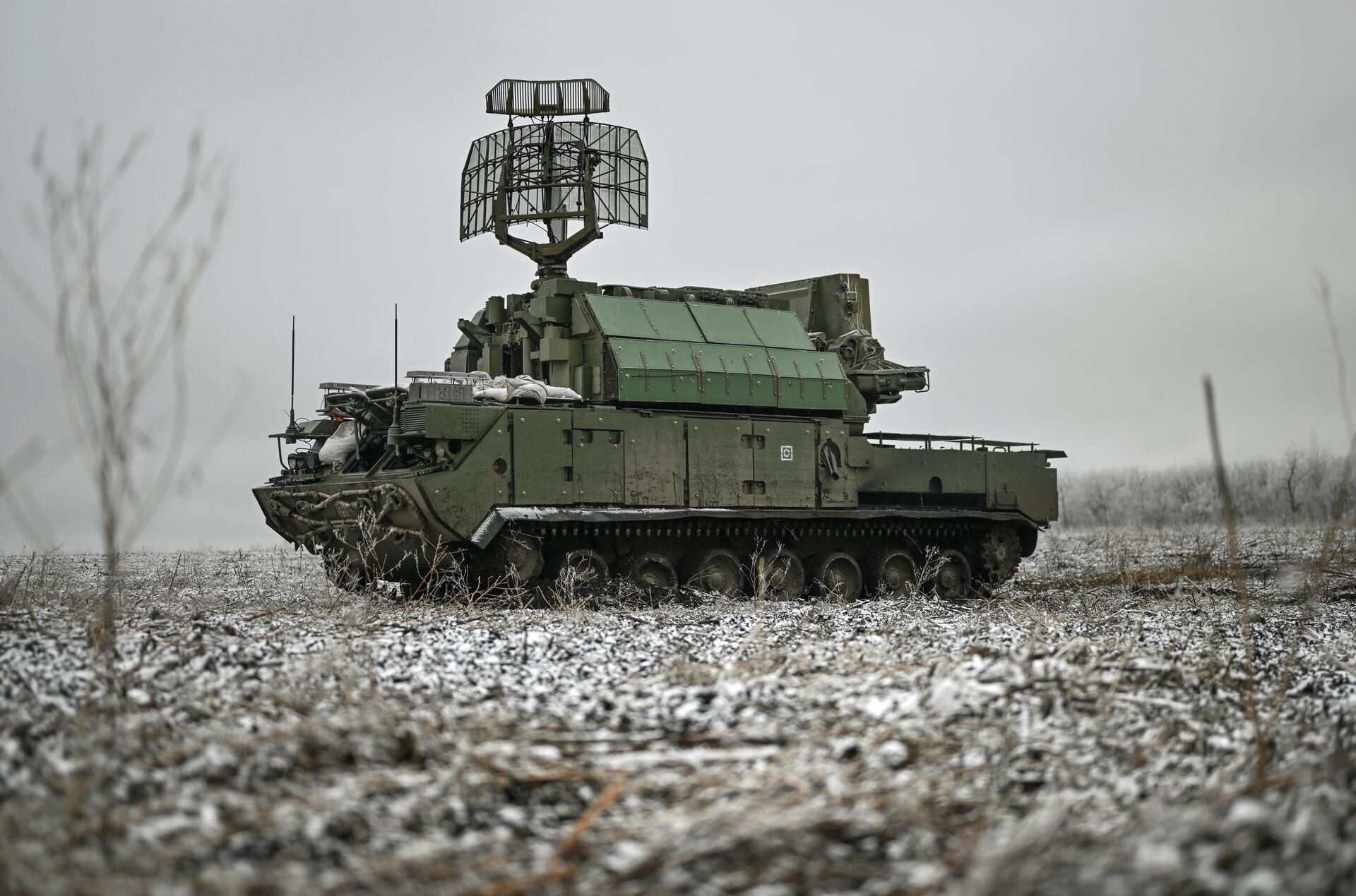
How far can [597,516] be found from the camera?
44.4 feet

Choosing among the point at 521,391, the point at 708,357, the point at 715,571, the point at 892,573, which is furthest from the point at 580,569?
the point at 892,573

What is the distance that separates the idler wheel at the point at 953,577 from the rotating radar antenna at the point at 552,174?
6.05m

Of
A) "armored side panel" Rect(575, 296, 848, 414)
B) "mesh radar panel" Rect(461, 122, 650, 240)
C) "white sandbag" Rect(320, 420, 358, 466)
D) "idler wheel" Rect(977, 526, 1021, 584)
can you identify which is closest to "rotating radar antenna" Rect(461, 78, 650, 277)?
"mesh radar panel" Rect(461, 122, 650, 240)

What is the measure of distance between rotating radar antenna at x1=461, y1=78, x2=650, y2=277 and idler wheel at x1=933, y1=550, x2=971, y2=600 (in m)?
6.05

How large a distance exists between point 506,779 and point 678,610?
8.27 metres

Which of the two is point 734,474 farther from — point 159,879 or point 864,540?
point 159,879

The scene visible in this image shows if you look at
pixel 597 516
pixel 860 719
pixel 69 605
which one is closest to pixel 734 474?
pixel 597 516

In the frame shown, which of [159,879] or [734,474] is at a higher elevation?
[734,474]

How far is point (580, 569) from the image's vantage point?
1365 cm

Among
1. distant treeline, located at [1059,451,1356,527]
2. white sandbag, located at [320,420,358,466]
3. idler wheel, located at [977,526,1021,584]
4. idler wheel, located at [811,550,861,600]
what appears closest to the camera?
white sandbag, located at [320,420,358,466]

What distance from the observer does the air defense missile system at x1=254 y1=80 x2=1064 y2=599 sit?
43.7 ft

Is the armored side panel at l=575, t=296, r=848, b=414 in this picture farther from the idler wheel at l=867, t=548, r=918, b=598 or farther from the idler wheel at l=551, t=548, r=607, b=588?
the idler wheel at l=867, t=548, r=918, b=598

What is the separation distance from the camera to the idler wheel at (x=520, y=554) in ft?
43.4

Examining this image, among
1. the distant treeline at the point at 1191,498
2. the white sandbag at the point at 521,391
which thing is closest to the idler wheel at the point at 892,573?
the white sandbag at the point at 521,391
